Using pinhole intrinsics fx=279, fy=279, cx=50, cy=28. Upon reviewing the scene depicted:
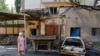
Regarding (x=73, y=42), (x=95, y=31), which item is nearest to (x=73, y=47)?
(x=73, y=42)

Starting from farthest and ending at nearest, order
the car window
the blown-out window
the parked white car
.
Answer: the blown-out window < the car window < the parked white car

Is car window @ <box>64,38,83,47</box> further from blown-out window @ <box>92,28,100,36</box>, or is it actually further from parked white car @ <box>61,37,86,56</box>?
blown-out window @ <box>92,28,100,36</box>

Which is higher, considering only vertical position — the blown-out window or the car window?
the blown-out window

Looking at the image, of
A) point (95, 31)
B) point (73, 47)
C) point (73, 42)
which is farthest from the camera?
point (95, 31)

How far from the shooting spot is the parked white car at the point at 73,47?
20.5 metres

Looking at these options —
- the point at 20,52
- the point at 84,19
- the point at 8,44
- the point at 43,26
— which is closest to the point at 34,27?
the point at 43,26

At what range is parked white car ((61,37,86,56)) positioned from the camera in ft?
67.2

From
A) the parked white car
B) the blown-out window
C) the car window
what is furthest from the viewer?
the blown-out window

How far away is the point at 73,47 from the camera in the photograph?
20812 mm

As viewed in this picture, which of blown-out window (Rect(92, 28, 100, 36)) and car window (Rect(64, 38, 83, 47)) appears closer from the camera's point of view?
car window (Rect(64, 38, 83, 47))

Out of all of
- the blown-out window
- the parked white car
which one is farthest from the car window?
the blown-out window

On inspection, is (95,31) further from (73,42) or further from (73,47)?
(73,47)

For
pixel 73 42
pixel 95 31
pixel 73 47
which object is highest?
pixel 95 31

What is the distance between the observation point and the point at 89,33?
29422mm
